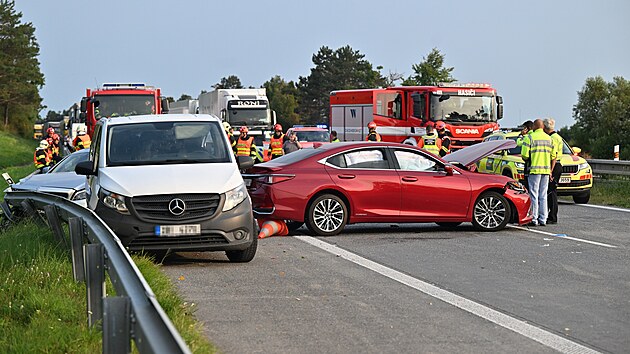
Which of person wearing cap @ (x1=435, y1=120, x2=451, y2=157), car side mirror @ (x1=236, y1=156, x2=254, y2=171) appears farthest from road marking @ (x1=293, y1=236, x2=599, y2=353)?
person wearing cap @ (x1=435, y1=120, x2=451, y2=157)

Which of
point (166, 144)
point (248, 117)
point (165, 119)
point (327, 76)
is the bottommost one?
point (166, 144)

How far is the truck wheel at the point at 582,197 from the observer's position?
23138 millimetres

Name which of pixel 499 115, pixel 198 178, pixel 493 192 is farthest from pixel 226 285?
pixel 499 115

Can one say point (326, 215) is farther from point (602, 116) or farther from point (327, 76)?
point (327, 76)

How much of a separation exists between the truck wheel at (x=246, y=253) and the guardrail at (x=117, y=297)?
2.38m

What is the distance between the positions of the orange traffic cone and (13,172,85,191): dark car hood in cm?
299

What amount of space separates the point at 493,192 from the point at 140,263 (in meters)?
7.36

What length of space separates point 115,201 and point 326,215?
15.2 ft

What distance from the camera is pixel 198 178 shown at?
39.1 ft

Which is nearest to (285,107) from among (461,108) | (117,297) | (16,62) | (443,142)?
(16,62)

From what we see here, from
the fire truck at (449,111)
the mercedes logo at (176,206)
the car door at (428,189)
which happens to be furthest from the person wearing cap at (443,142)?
the mercedes logo at (176,206)

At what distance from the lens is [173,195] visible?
1165 cm

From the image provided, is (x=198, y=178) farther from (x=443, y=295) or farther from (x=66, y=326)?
(x=66, y=326)

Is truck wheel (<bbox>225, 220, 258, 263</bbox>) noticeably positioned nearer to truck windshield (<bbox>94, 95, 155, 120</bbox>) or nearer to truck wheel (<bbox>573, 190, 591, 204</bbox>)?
truck wheel (<bbox>573, 190, 591, 204</bbox>)
